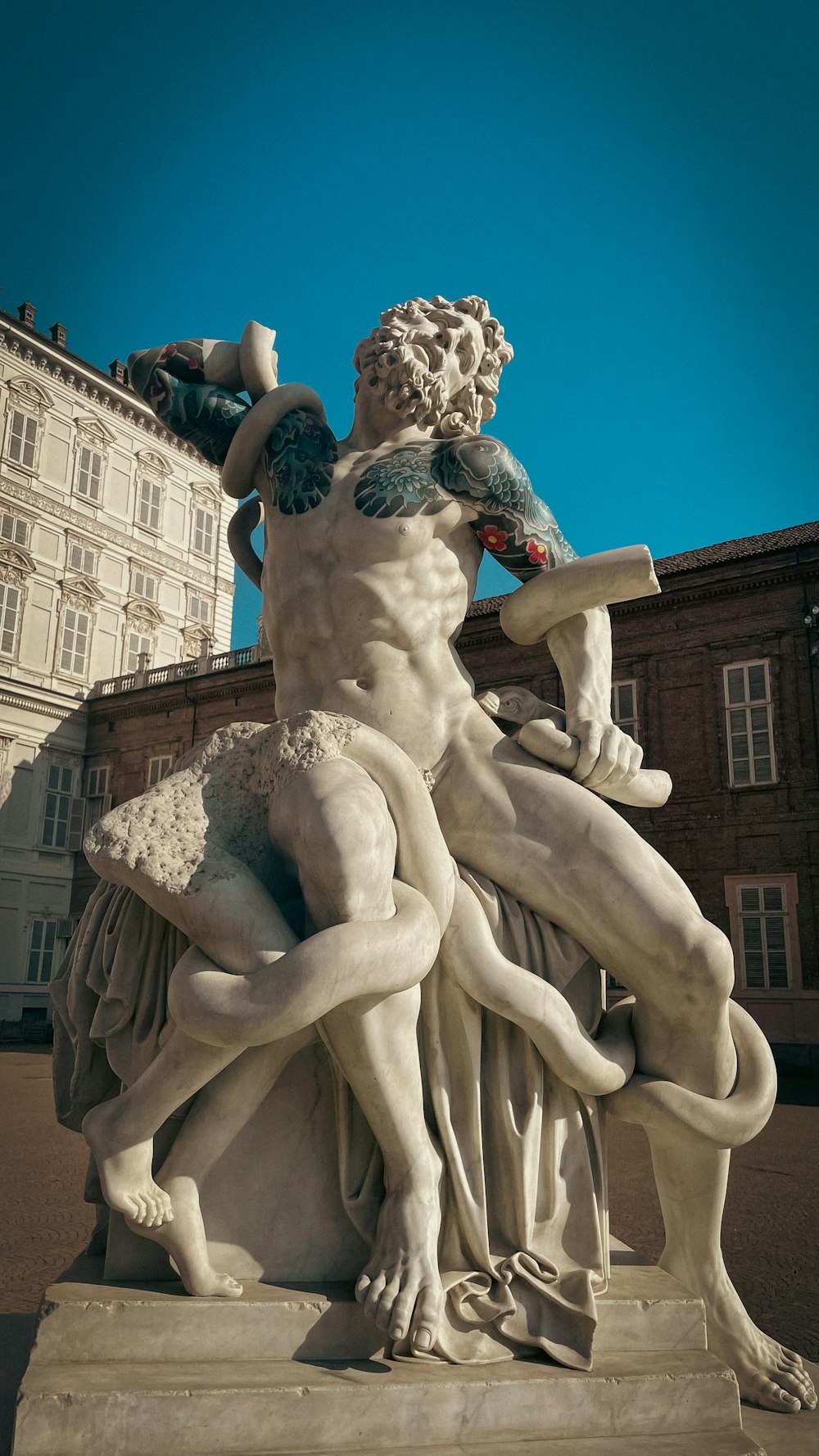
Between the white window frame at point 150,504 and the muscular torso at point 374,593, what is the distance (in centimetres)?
2868

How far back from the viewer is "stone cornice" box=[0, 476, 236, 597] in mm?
27438

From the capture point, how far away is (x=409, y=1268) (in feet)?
6.44

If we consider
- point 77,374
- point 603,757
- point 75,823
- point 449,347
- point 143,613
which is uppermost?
point 77,374

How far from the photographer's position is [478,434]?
2.82 m

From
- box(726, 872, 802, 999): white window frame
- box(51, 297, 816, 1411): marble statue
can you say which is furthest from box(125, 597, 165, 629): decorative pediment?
box(51, 297, 816, 1411): marble statue

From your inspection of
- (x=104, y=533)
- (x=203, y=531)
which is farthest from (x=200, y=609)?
(x=104, y=533)

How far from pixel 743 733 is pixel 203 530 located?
717 inches

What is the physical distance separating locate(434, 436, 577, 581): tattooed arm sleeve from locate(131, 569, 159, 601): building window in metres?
28.5

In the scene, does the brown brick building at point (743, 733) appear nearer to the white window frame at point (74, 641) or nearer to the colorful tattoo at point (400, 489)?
the white window frame at point (74, 641)

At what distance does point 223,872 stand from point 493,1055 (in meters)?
0.69

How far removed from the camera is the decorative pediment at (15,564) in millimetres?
26891

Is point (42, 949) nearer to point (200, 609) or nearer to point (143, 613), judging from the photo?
point (143, 613)

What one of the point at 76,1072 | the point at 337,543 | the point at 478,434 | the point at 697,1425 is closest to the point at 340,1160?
the point at 76,1072

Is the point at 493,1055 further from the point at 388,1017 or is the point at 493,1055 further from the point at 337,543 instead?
the point at 337,543
